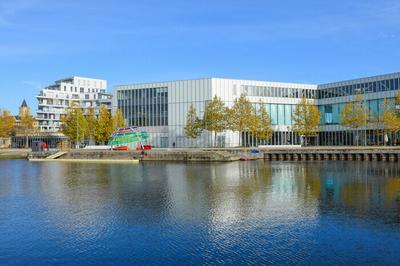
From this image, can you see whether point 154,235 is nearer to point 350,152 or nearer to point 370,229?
point 370,229

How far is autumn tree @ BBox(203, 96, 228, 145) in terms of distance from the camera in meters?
91.8

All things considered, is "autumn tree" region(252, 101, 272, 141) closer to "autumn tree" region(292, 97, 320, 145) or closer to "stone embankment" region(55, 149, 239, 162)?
"autumn tree" region(292, 97, 320, 145)

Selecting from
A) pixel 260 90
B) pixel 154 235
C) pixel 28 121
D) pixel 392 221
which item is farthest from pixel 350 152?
pixel 28 121

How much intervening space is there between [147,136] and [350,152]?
4807 cm

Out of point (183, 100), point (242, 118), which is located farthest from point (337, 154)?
point (183, 100)

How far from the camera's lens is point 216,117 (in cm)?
9144

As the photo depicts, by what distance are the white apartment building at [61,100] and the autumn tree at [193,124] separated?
73673 mm

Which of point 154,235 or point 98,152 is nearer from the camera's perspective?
point 154,235

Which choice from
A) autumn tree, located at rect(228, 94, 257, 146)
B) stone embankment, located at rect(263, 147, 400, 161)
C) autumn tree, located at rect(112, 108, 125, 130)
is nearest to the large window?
autumn tree, located at rect(112, 108, 125, 130)

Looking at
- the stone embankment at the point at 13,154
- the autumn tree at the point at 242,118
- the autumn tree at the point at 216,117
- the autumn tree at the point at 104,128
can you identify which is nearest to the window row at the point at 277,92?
the autumn tree at the point at 242,118

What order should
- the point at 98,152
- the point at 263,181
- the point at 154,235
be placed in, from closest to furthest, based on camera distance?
the point at 154,235, the point at 263,181, the point at 98,152

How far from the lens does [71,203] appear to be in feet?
108

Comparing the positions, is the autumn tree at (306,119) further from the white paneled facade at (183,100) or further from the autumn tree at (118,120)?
the autumn tree at (118,120)

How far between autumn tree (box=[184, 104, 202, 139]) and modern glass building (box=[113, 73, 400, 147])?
4.94m
